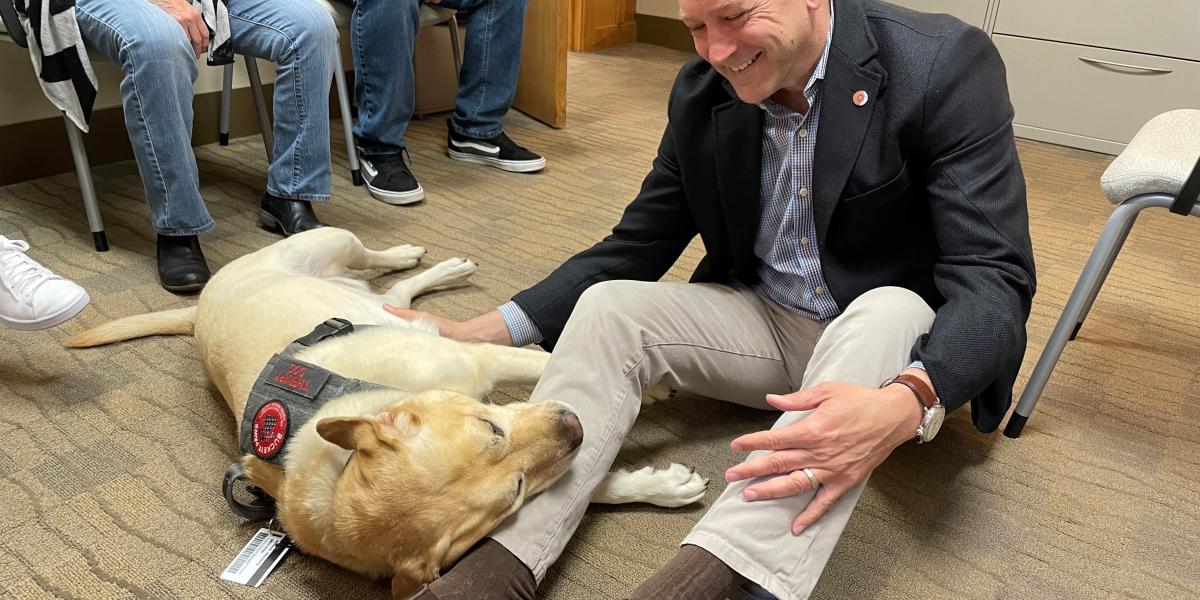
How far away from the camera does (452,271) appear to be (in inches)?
77.3

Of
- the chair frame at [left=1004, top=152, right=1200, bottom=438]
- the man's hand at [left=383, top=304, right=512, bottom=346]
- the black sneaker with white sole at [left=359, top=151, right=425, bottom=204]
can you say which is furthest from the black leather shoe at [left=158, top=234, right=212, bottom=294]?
the chair frame at [left=1004, top=152, right=1200, bottom=438]

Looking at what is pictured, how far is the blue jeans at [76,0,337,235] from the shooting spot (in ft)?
6.11

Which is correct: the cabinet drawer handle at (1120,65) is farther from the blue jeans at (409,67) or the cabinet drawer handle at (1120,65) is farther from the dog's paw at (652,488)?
the dog's paw at (652,488)

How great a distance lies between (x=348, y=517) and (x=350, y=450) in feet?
0.34

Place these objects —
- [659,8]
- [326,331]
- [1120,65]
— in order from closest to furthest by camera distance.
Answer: [326,331]
[1120,65]
[659,8]

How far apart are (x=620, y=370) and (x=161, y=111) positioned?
1379 millimetres

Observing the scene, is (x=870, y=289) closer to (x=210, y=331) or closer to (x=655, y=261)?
(x=655, y=261)

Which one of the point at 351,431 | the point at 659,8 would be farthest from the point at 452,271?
the point at 659,8

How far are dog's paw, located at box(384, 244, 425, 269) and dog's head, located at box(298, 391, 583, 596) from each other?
3.42ft

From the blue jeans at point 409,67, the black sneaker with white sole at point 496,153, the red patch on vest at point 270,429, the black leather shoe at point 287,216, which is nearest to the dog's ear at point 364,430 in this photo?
the red patch on vest at point 270,429

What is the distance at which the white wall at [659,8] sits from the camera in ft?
16.1

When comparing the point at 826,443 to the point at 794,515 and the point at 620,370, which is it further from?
the point at 620,370

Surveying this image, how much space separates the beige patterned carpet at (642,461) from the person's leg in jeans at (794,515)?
25cm

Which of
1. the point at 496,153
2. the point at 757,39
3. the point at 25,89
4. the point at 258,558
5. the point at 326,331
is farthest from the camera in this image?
the point at 496,153
